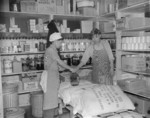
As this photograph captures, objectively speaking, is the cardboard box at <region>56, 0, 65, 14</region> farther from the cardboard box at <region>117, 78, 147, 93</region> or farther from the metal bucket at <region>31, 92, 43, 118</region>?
the cardboard box at <region>117, 78, 147, 93</region>

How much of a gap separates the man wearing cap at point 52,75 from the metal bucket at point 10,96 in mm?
950

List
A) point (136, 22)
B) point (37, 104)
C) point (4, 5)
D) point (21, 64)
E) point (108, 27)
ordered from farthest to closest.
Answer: point (108, 27) → point (21, 64) → point (37, 104) → point (4, 5) → point (136, 22)

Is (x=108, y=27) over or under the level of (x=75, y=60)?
over

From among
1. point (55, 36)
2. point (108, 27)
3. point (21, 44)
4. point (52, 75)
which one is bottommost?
point (52, 75)

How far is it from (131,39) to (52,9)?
166cm

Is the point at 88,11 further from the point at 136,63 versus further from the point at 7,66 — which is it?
the point at 7,66

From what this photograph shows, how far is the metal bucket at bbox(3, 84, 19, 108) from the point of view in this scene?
3.53 m

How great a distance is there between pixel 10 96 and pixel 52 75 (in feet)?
3.68

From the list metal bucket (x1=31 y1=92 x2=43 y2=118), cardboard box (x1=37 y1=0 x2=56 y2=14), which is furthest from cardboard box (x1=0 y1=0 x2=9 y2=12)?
metal bucket (x1=31 y1=92 x2=43 y2=118)

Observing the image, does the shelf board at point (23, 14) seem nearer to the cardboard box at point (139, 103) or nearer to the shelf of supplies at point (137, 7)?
the shelf of supplies at point (137, 7)

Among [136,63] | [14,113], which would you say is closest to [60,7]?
[136,63]

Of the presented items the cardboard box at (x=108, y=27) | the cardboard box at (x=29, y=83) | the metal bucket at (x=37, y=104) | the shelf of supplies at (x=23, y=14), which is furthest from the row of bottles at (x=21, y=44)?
the cardboard box at (x=108, y=27)

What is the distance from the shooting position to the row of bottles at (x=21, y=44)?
3.68m

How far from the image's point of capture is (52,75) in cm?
295
